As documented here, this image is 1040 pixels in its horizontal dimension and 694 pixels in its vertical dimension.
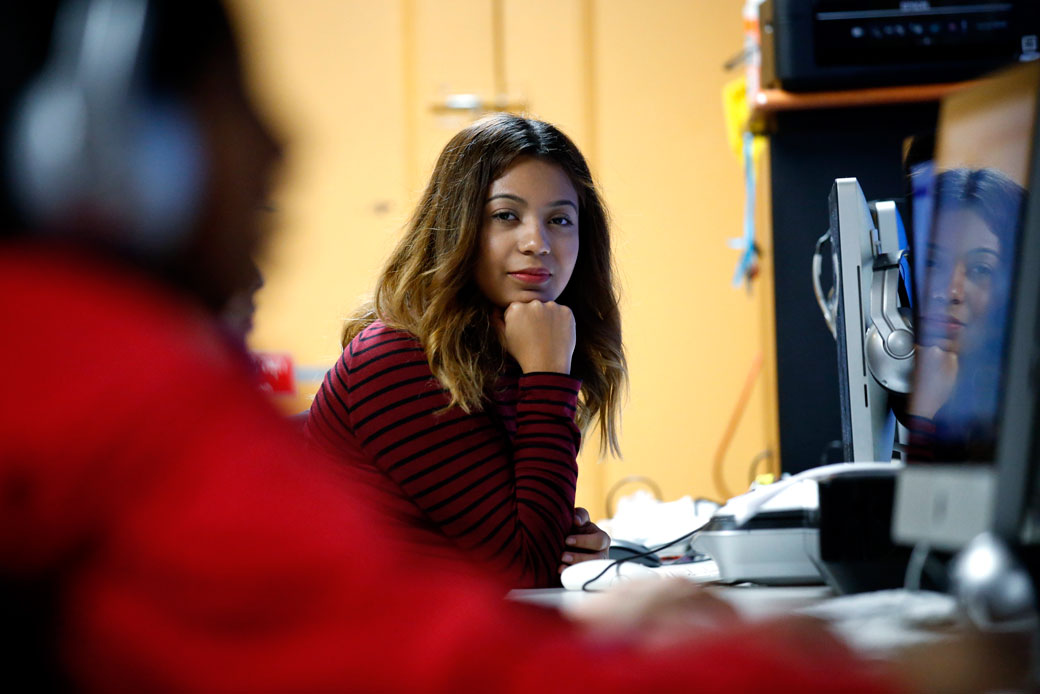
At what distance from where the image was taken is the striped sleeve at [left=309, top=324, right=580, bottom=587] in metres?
1.11

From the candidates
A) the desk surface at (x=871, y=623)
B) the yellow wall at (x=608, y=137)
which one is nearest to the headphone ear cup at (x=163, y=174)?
the desk surface at (x=871, y=623)

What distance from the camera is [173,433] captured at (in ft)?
1.28

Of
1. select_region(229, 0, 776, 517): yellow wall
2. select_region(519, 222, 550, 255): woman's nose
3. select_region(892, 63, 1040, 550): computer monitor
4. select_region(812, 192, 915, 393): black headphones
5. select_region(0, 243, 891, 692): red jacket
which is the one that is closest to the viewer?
select_region(0, 243, 891, 692): red jacket

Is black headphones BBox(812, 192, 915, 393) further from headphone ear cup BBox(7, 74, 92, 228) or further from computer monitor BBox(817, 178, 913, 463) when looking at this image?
headphone ear cup BBox(7, 74, 92, 228)

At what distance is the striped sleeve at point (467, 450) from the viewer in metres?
1.11

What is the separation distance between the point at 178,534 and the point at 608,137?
297 cm

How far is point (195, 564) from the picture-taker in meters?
0.38

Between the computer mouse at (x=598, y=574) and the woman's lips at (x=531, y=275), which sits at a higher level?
the woman's lips at (x=531, y=275)

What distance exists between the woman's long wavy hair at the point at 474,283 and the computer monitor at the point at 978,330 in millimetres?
617

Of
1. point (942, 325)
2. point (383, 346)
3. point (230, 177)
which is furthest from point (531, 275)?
point (230, 177)

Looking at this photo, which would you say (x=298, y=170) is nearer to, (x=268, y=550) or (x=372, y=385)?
(x=268, y=550)

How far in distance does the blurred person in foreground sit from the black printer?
5.20ft

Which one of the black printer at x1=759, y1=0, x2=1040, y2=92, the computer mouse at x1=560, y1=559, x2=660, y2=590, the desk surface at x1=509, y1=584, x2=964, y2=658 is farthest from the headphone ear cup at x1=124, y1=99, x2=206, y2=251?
the black printer at x1=759, y1=0, x2=1040, y2=92

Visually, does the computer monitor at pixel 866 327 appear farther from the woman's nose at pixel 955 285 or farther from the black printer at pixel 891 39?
the black printer at pixel 891 39
